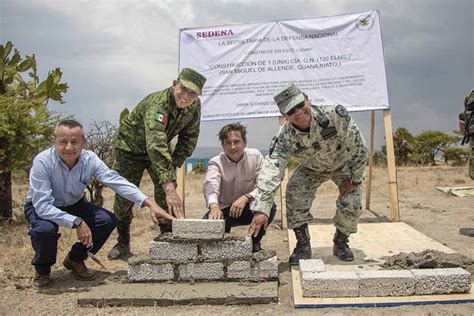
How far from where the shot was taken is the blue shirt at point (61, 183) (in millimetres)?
3494

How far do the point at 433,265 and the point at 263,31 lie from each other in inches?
152

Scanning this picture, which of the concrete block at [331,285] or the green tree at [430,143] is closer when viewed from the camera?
the concrete block at [331,285]

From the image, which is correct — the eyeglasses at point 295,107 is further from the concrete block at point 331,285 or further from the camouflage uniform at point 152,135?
the concrete block at point 331,285

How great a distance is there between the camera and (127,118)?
4.61 metres

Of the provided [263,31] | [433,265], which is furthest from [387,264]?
[263,31]

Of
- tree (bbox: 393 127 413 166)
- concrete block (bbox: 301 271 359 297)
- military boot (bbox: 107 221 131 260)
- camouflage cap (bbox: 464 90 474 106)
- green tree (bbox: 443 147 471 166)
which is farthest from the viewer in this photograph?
green tree (bbox: 443 147 471 166)

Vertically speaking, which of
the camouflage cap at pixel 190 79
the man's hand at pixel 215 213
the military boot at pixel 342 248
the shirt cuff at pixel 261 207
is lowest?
the military boot at pixel 342 248

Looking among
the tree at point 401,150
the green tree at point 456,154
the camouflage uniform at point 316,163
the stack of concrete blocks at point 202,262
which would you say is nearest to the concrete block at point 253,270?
the stack of concrete blocks at point 202,262

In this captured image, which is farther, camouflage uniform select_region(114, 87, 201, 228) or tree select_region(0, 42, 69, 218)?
tree select_region(0, 42, 69, 218)

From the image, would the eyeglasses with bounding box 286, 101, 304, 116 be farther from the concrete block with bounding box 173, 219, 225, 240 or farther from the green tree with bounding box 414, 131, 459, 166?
the green tree with bounding box 414, 131, 459, 166

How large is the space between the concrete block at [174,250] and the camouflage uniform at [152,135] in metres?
0.66

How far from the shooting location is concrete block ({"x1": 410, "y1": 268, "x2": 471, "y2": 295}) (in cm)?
312

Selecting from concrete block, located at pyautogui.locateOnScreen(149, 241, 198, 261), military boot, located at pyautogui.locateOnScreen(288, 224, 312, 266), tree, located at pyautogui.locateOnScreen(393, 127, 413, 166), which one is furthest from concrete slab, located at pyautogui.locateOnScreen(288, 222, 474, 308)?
tree, located at pyautogui.locateOnScreen(393, 127, 413, 166)

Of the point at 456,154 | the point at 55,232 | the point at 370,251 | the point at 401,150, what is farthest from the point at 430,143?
the point at 55,232
